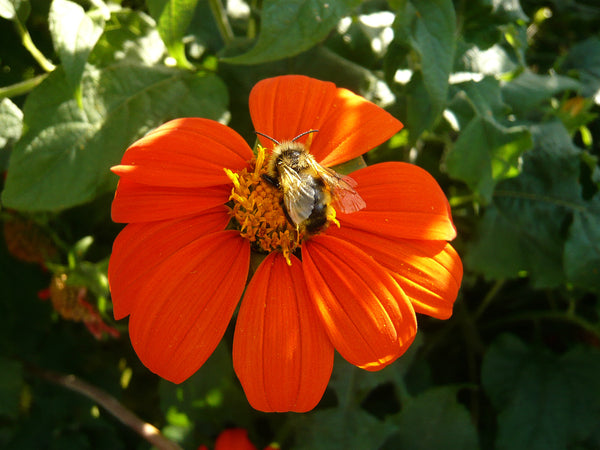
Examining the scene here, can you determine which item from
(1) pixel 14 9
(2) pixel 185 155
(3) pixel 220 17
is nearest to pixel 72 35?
(1) pixel 14 9

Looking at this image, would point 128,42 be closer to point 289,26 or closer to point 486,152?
point 289,26

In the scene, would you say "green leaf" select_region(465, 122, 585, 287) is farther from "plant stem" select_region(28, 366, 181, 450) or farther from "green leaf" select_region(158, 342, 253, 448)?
"plant stem" select_region(28, 366, 181, 450)

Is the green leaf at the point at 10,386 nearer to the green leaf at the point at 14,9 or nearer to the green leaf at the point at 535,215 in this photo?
the green leaf at the point at 14,9

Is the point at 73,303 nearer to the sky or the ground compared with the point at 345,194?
nearer to the ground

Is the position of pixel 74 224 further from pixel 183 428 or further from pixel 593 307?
pixel 593 307

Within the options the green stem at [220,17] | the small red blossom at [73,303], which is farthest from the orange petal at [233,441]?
the green stem at [220,17]

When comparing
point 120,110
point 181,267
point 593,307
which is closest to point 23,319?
point 120,110

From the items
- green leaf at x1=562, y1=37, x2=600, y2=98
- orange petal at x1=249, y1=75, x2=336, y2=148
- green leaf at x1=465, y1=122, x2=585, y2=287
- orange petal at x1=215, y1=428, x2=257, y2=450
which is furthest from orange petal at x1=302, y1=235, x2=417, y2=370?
green leaf at x1=562, y1=37, x2=600, y2=98
